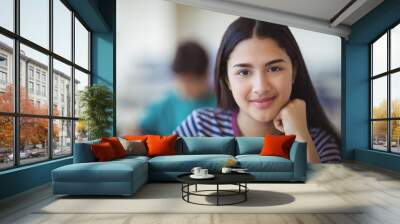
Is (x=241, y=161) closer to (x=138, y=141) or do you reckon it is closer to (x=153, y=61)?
(x=138, y=141)

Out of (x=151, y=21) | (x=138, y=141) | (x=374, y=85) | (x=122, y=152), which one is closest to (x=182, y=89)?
(x=151, y=21)

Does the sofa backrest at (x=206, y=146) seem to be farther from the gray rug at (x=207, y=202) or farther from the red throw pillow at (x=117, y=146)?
the gray rug at (x=207, y=202)

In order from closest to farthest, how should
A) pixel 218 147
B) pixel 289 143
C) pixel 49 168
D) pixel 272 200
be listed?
pixel 272 200, pixel 49 168, pixel 289 143, pixel 218 147

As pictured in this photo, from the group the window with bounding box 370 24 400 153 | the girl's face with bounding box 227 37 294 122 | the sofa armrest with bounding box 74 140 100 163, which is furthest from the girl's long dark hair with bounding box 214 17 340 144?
the sofa armrest with bounding box 74 140 100 163

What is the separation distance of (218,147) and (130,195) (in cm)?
238

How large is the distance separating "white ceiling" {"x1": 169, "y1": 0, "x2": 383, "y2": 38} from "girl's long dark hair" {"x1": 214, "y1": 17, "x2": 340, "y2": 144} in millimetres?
248

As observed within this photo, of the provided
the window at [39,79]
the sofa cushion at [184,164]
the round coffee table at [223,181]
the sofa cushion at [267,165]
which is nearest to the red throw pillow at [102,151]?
the sofa cushion at [184,164]

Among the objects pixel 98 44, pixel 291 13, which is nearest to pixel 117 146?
pixel 98 44

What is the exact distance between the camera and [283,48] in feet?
29.0

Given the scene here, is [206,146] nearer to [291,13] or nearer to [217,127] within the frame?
[217,127]

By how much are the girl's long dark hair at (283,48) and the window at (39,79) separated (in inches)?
123

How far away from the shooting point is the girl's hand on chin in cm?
878

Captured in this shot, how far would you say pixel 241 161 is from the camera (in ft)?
20.2

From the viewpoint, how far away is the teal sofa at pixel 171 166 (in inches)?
194
